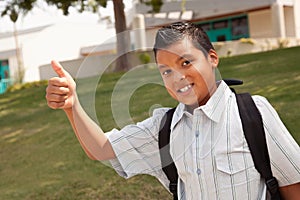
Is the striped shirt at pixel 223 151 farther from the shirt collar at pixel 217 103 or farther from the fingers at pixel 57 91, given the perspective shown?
the fingers at pixel 57 91

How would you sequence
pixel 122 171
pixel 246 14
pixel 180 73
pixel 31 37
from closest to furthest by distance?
pixel 180 73, pixel 122 171, pixel 246 14, pixel 31 37

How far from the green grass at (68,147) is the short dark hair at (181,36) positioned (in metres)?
1.71

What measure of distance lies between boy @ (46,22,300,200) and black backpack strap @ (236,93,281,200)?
2 cm

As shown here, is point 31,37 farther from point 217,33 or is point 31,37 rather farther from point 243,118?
point 243,118

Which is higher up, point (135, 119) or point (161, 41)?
point (161, 41)

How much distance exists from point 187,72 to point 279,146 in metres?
0.36

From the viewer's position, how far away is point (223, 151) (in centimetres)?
168

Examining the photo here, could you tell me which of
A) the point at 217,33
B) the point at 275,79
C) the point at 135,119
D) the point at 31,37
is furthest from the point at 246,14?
the point at 135,119

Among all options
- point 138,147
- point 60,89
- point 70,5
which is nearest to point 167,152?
point 138,147

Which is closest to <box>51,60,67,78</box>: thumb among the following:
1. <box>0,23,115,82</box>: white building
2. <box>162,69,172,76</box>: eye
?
<box>162,69,172,76</box>: eye

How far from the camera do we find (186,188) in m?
1.77

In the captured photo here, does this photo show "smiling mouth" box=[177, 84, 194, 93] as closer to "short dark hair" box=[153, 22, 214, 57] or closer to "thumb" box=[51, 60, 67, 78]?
"short dark hair" box=[153, 22, 214, 57]

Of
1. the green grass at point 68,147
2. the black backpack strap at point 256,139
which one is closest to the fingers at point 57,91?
the black backpack strap at point 256,139

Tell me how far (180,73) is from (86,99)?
1.03ft
